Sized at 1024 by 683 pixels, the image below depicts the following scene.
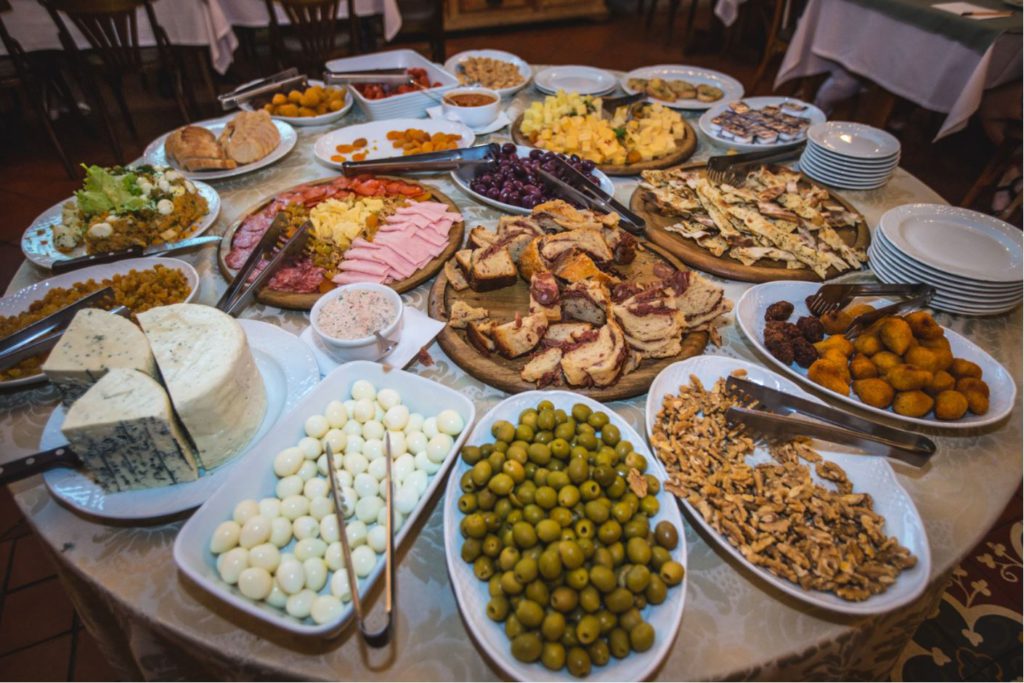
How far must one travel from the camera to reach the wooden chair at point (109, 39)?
13.7 feet

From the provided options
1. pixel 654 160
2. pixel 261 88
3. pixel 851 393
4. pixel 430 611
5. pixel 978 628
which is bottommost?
pixel 978 628

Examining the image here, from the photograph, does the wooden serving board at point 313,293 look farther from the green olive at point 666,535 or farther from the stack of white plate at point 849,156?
the stack of white plate at point 849,156

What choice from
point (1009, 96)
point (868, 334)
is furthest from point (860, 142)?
point (1009, 96)

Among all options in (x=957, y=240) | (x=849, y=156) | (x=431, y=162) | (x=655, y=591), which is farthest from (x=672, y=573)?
(x=849, y=156)

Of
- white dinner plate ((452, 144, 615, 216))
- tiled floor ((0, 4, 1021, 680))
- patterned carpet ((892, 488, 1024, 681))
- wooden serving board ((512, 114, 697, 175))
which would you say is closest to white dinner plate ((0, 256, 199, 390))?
white dinner plate ((452, 144, 615, 216))

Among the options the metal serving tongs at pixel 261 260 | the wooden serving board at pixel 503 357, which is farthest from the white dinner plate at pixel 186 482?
the wooden serving board at pixel 503 357

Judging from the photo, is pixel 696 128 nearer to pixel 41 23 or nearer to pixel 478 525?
pixel 478 525

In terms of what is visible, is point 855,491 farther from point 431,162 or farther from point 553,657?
point 431,162

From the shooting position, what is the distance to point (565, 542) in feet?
3.70

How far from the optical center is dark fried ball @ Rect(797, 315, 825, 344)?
1.75 metres

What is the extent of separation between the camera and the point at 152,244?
7.09 ft

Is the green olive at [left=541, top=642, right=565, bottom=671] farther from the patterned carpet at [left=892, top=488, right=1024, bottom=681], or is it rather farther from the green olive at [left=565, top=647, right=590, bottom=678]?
the patterned carpet at [left=892, top=488, right=1024, bottom=681]

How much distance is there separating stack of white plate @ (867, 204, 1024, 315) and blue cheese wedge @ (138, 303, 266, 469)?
224 cm

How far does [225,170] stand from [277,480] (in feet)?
6.31
